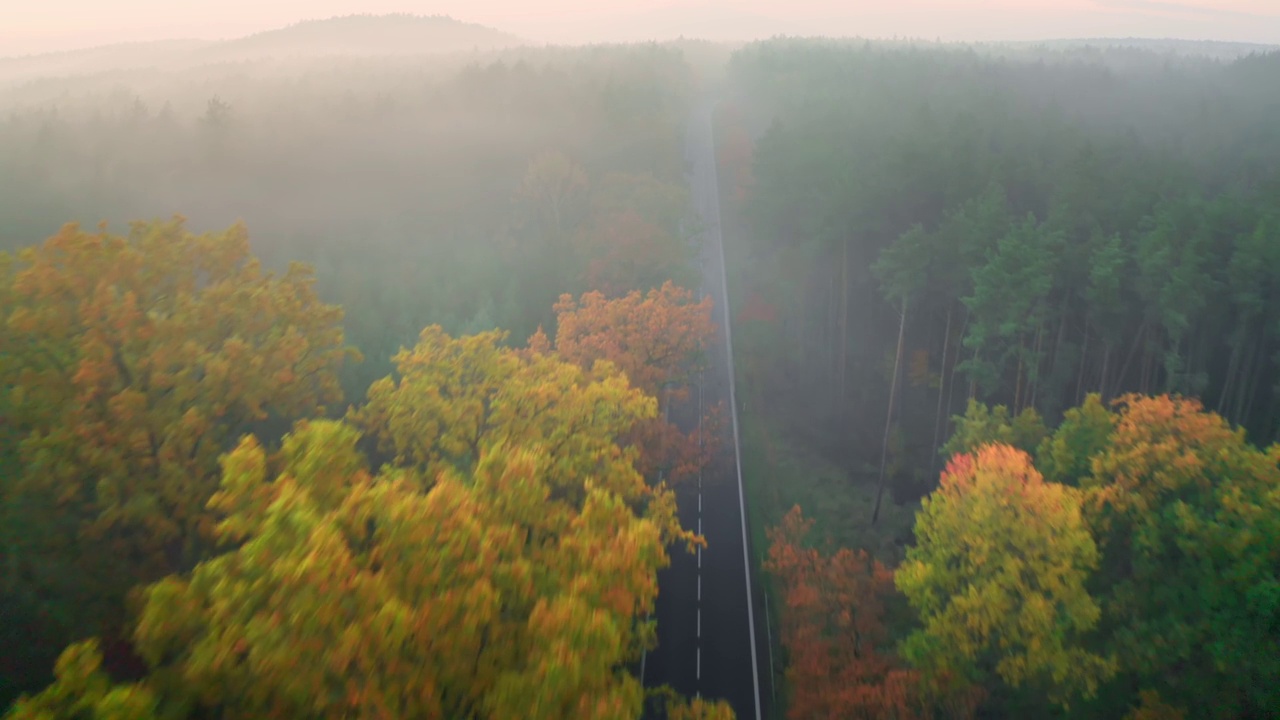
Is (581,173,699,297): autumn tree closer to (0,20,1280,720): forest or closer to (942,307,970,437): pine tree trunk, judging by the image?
(0,20,1280,720): forest

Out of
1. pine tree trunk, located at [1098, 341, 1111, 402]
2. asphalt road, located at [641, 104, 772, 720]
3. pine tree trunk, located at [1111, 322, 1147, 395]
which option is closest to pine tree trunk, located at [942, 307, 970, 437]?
pine tree trunk, located at [1098, 341, 1111, 402]

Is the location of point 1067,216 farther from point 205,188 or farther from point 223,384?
point 205,188

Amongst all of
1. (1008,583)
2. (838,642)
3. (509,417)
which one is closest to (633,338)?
(509,417)

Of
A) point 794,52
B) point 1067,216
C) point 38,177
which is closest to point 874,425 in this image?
point 1067,216

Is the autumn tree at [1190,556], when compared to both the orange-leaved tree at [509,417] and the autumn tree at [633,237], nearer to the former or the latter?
the orange-leaved tree at [509,417]

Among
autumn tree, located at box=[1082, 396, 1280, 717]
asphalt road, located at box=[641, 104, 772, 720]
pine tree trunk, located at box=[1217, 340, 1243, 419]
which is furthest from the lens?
pine tree trunk, located at box=[1217, 340, 1243, 419]

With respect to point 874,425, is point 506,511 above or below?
above

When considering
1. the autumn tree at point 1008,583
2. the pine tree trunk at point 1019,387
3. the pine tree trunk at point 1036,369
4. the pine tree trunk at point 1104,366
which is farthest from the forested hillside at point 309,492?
the pine tree trunk at point 1104,366
